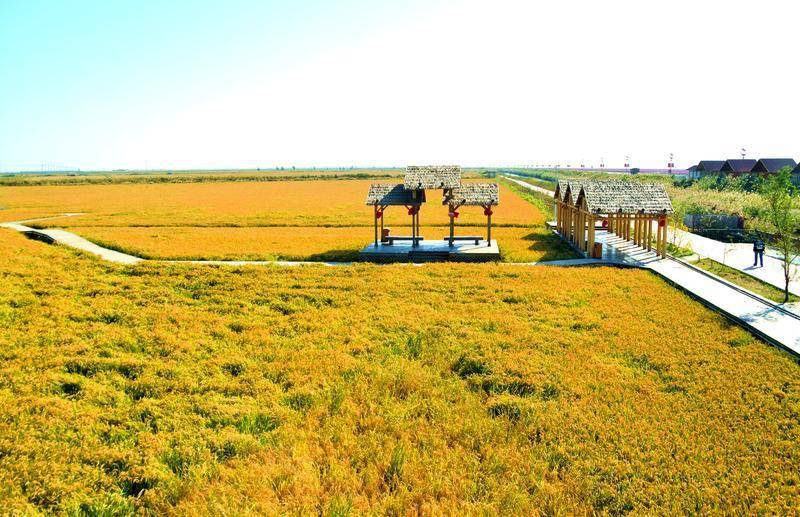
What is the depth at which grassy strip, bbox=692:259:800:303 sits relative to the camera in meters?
15.6

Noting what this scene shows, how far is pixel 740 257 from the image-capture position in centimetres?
2267

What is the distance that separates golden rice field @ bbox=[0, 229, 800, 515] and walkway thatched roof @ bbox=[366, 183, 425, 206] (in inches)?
384

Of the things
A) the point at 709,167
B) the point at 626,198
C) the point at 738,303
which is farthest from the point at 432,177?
the point at 709,167

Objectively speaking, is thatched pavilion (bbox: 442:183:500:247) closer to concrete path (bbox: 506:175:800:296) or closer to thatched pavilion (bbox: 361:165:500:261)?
thatched pavilion (bbox: 361:165:500:261)

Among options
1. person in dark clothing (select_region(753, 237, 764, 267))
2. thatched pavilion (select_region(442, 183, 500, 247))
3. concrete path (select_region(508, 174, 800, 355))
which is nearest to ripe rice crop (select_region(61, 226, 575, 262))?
thatched pavilion (select_region(442, 183, 500, 247))

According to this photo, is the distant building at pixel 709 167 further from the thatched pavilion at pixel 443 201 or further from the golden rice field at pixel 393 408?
the golden rice field at pixel 393 408

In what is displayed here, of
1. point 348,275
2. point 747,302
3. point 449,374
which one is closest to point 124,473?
point 449,374

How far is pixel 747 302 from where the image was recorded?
14727 mm

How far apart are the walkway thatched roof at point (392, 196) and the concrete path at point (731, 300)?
8.98 metres

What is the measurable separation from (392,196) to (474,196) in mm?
4068

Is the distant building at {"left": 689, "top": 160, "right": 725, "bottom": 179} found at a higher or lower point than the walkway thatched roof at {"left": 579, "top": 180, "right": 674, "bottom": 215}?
higher

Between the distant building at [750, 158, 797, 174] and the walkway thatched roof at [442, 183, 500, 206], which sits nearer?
the walkway thatched roof at [442, 183, 500, 206]

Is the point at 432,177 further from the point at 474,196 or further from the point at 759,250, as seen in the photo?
the point at 759,250

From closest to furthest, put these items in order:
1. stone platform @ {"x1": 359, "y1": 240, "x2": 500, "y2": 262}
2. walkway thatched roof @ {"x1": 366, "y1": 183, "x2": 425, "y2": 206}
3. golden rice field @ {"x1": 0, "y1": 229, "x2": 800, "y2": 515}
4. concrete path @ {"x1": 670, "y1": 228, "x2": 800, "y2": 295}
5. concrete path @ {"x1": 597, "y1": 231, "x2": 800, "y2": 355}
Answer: golden rice field @ {"x1": 0, "y1": 229, "x2": 800, "y2": 515}, concrete path @ {"x1": 597, "y1": 231, "x2": 800, "y2": 355}, concrete path @ {"x1": 670, "y1": 228, "x2": 800, "y2": 295}, stone platform @ {"x1": 359, "y1": 240, "x2": 500, "y2": 262}, walkway thatched roof @ {"x1": 366, "y1": 183, "x2": 425, "y2": 206}
